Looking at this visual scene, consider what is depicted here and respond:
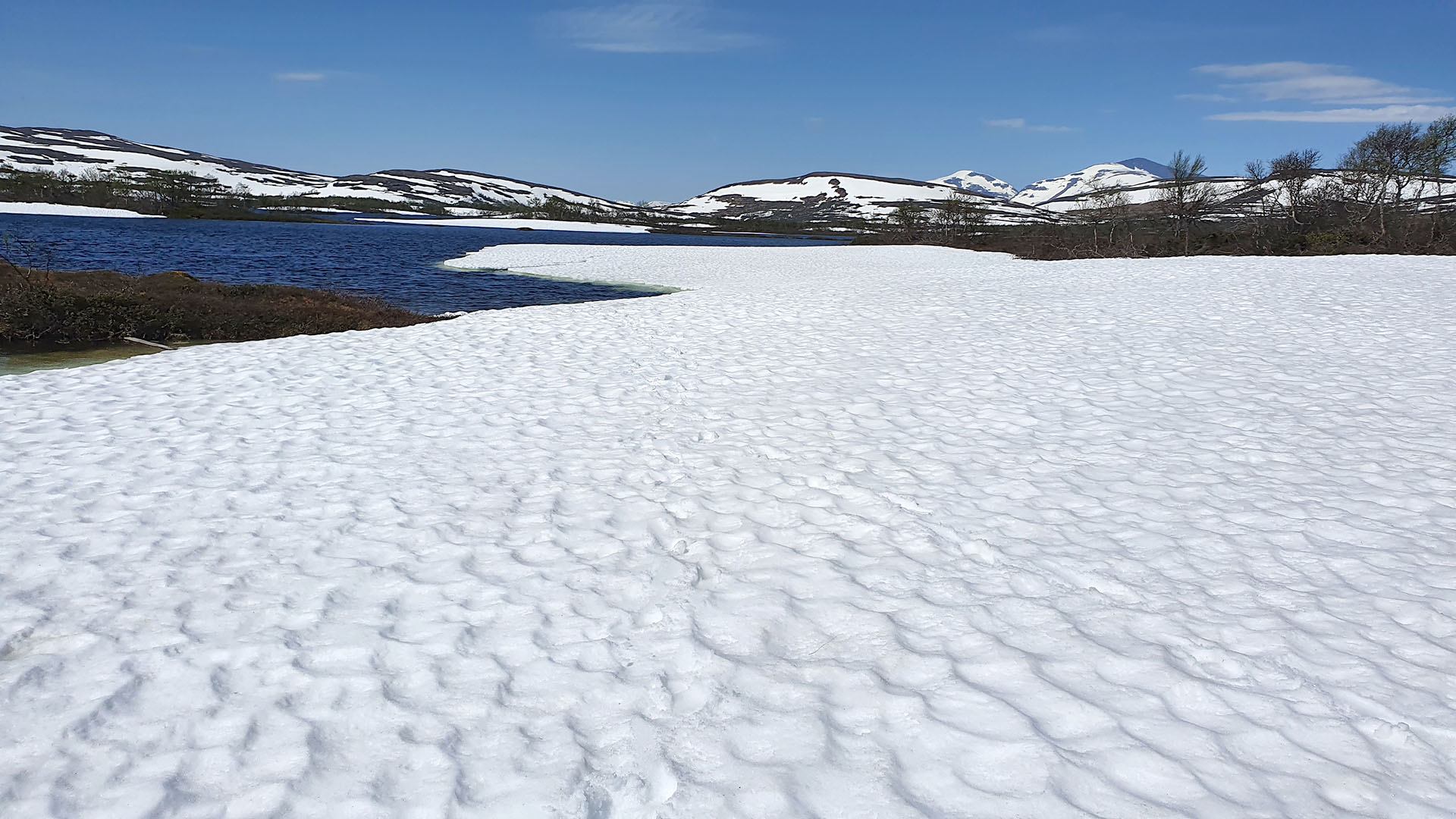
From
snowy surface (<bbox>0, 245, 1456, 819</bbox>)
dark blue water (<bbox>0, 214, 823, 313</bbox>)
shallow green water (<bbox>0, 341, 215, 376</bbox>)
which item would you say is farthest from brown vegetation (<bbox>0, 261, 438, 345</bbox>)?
snowy surface (<bbox>0, 245, 1456, 819</bbox>)

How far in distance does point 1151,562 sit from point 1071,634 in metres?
1.40

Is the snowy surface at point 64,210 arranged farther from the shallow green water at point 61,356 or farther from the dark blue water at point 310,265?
the shallow green water at point 61,356

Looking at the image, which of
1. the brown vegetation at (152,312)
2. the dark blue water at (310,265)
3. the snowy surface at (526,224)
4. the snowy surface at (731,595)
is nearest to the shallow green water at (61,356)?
the brown vegetation at (152,312)

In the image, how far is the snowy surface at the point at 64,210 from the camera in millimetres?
109375

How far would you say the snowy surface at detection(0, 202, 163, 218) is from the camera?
359 ft

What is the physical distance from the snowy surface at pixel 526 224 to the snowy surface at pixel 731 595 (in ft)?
458

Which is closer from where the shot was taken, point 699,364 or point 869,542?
point 869,542

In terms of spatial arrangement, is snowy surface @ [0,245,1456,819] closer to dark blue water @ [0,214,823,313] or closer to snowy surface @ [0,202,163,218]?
dark blue water @ [0,214,823,313]

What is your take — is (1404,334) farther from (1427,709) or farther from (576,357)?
(576,357)

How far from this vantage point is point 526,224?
548ft

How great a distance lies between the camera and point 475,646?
4418mm

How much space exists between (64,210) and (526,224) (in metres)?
78.4

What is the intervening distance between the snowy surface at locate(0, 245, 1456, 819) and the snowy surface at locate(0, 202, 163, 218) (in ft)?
447

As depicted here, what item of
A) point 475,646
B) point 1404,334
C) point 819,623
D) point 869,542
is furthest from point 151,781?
point 1404,334
